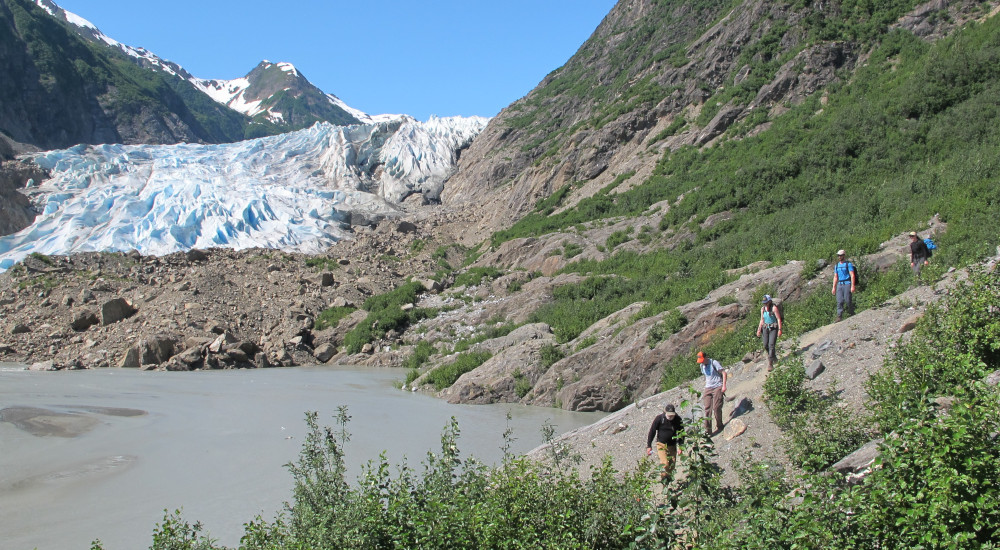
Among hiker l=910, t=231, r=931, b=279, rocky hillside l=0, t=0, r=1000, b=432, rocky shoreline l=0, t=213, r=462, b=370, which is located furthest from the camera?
rocky shoreline l=0, t=213, r=462, b=370

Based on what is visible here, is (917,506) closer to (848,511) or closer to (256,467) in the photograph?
(848,511)

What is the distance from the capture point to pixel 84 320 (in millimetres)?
25922

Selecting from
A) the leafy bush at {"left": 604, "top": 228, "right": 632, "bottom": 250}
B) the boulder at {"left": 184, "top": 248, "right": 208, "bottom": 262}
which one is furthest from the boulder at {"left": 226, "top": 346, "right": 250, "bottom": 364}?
the leafy bush at {"left": 604, "top": 228, "right": 632, "bottom": 250}

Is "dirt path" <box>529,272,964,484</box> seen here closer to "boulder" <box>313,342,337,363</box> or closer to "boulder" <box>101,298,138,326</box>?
"boulder" <box>313,342,337,363</box>

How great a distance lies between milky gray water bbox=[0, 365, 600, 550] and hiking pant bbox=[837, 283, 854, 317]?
5.19 meters

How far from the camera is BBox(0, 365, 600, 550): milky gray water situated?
827 centimetres

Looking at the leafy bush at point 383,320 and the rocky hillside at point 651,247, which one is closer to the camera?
the rocky hillside at point 651,247

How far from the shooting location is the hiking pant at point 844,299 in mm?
10913

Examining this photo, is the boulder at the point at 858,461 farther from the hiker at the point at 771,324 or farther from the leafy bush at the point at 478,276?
the leafy bush at the point at 478,276

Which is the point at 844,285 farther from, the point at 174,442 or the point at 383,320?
the point at 383,320

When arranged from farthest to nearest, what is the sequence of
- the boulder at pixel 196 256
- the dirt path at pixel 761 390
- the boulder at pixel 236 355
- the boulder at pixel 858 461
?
the boulder at pixel 196 256
the boulder at pixel 236 355
the dirt path at pixel 761 390
the boulder at pixel 858 461

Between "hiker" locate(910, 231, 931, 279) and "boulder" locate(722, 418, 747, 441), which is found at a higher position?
"hiker" locate(910, 231, 931, 279)

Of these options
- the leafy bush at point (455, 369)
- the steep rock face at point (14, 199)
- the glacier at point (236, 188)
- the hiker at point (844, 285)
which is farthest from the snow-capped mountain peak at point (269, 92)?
the hiker at point (844, 285)

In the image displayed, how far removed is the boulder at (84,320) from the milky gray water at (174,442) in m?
5.95
